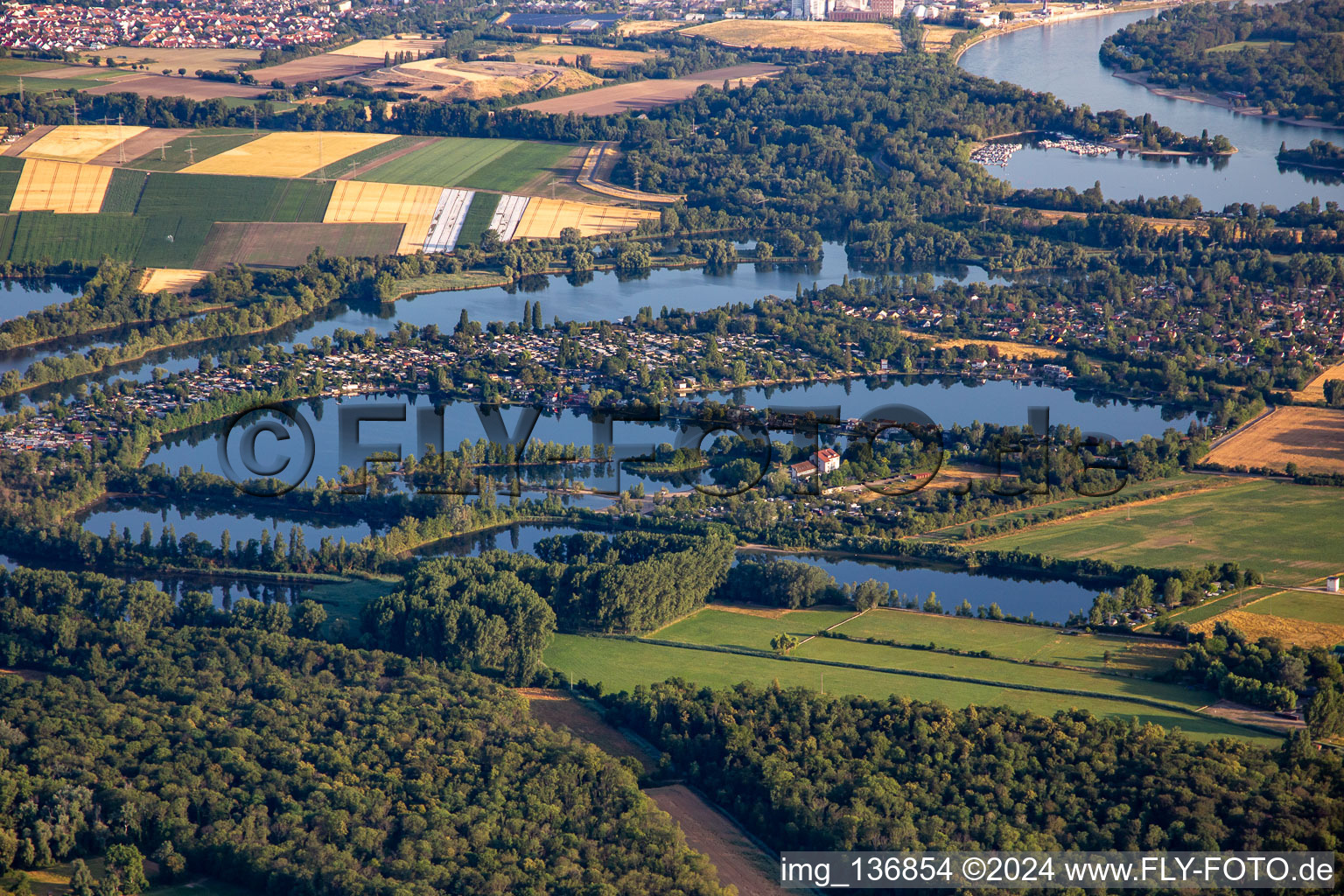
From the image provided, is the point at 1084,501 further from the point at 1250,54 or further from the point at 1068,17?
the point at 1068,17

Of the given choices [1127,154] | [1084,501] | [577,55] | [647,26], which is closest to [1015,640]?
[1084,501]

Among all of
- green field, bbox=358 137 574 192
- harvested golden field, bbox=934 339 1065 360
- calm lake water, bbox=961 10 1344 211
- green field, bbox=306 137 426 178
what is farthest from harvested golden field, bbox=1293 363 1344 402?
green field, bbox=306 137 426 178

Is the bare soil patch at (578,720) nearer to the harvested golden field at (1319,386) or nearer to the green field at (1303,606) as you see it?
the green field at (1303,606)

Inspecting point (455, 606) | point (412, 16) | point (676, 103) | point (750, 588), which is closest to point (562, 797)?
point (455, 606)

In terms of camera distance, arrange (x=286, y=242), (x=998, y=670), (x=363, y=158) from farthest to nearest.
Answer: (x=363, y=158) → (x=286, y=242) → (x=998, y=670)

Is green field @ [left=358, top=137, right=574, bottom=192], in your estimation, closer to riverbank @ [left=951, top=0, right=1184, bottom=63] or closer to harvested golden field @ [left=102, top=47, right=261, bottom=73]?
harvested golden field @ [left=102, top=47, right=261, bottom=73]

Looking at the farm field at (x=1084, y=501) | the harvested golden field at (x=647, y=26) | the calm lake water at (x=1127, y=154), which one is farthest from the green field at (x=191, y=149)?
the farm field at (x=1084, y=501)
